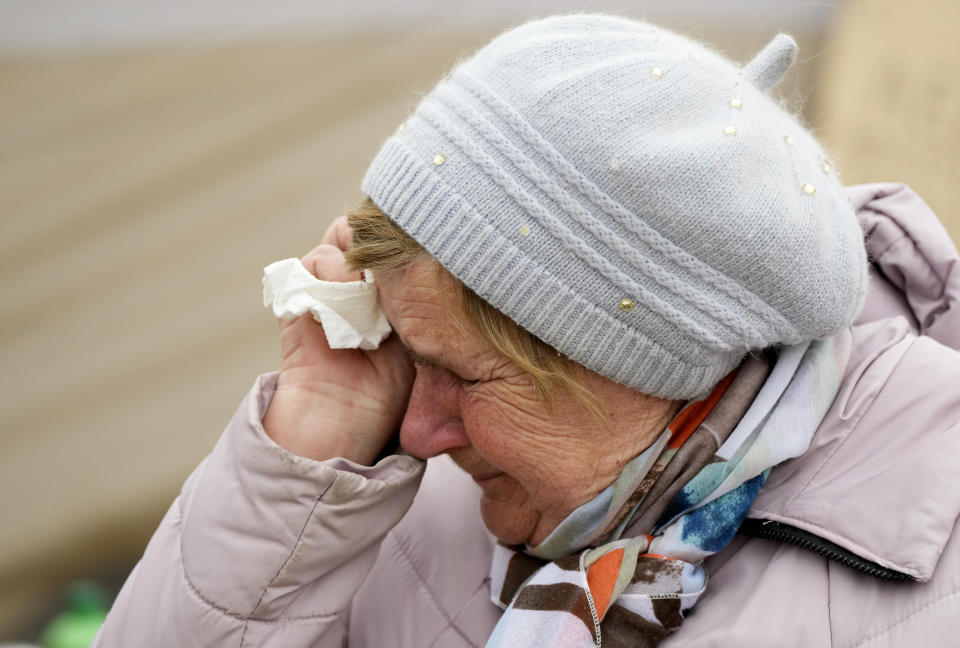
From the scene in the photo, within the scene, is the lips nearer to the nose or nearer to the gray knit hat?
the nose

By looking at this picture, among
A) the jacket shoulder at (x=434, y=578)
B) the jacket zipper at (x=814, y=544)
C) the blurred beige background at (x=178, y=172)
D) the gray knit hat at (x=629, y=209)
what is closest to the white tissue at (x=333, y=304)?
the gray knit hat at (x=629, y=209)

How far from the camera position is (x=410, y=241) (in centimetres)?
140

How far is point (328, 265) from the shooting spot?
5.58 feet

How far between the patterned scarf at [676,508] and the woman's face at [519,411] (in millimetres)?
38

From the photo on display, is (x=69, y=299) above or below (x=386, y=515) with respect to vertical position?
below

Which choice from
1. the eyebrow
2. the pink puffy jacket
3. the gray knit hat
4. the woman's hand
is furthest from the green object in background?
the gray knit hat

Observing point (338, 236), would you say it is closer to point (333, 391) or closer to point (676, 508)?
point (333, 391)

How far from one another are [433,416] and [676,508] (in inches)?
17.5

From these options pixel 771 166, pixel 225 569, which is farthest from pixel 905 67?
pixel 225 569

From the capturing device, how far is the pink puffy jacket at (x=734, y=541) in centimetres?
124

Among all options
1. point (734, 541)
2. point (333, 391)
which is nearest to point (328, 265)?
point (333, 391)

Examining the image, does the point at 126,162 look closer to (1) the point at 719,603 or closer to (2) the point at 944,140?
(1) the point at 719,603

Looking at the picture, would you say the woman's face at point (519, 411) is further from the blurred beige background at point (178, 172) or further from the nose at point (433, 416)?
the blurred beige background at point (178, 172)

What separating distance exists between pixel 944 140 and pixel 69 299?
357 cm
